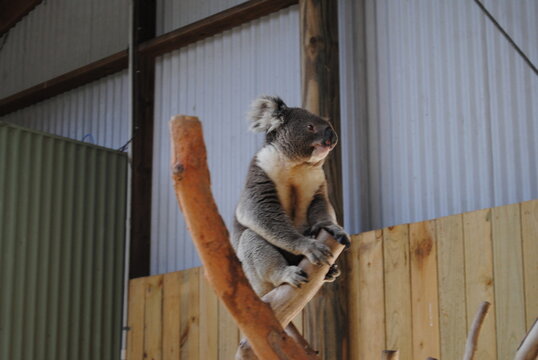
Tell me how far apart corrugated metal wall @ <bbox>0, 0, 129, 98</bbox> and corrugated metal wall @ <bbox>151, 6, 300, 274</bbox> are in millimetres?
848

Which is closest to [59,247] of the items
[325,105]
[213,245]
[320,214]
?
[325,105]

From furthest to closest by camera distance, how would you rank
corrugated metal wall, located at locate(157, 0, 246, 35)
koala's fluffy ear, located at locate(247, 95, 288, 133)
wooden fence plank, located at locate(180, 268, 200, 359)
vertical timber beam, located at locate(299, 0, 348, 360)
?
corrugated metal wall, located at locate(157, 0, 246, 35), wooden fence plank, located at locate(180, 268, 200, 359), vertical timber beam, located at locate(299, 0, 348, 360), koala's fluffy ear, located at locate(247, 95, 288, 133)

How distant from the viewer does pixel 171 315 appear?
642cm

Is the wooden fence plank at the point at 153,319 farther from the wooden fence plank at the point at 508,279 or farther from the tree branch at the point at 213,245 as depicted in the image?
the tree branch at the point at 213,245

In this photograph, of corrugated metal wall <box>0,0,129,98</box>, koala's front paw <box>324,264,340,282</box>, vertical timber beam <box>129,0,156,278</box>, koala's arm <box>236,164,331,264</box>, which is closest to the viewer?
koala's arm <box>236,164,331,264</box>

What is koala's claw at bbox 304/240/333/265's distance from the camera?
258cm

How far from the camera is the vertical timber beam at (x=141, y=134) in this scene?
7.17m

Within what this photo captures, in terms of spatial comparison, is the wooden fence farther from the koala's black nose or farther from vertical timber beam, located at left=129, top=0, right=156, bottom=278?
vertical timber beam, located at left=129, top=0, right=156, bottom=278

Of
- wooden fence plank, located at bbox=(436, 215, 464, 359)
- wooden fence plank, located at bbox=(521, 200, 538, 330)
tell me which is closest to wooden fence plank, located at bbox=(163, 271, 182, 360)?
wooden fence plank, located at bbox=(436, 215, 464, 359)

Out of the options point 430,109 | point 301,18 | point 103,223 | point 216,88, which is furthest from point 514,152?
point 103,223

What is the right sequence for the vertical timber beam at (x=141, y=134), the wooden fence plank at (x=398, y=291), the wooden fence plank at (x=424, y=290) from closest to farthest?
the wooden fence plank at (x=424, y=290), the wooden fence plank at (x=398, y=291), the vertical timber beam at (x=141, y=134)

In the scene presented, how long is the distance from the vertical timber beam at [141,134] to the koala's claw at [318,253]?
184 inches

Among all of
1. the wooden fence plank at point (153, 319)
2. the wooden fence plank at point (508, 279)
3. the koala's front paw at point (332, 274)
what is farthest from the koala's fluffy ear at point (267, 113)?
the wooden fence plank at point (153, 319)

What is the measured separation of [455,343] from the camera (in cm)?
455
